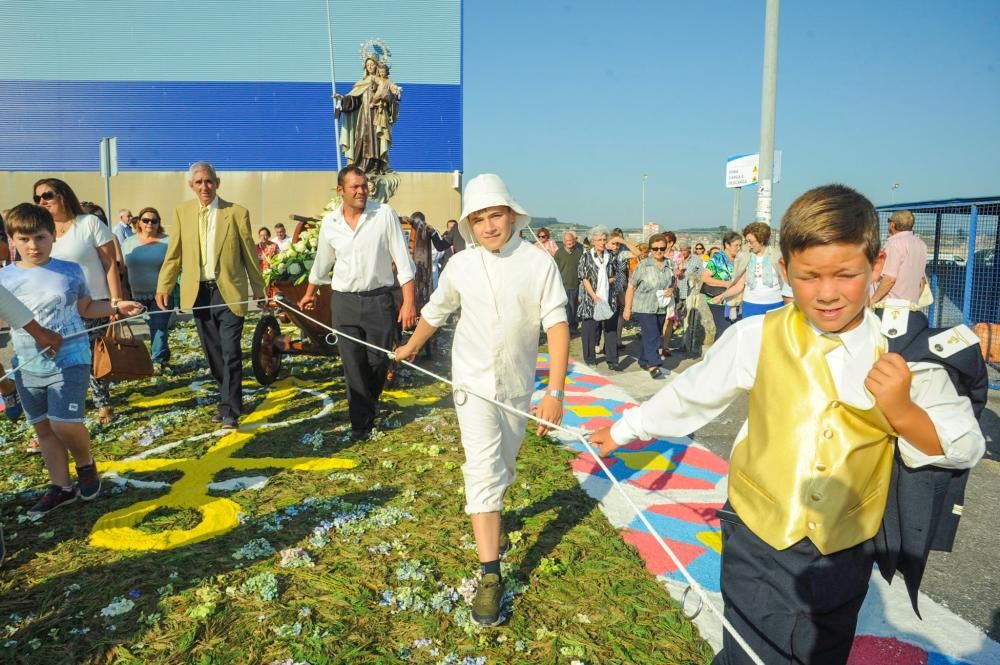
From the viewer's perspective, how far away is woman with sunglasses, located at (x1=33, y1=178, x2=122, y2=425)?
5461mm

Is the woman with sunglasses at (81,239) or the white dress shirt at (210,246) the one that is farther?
the white dress shirt at (210,246)

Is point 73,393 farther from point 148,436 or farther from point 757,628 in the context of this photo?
point 757,628

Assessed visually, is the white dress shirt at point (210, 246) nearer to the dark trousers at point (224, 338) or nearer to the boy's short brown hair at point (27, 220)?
the dark trousers at point (224, 338)

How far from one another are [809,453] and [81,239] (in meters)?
6.10

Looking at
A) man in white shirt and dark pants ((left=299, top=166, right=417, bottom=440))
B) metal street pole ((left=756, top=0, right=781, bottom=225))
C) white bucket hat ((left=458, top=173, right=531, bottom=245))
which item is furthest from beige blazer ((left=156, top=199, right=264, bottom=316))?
metal street pole ((left=756, top=0, right=781, bottom=225))

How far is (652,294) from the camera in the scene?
8.93 metres

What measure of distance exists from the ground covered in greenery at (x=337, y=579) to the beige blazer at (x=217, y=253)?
62.1 inches

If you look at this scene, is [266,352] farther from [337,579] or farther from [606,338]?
[606,338]

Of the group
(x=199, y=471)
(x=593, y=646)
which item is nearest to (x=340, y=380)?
(x=199, y=471)

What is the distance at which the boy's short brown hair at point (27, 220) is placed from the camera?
3.99 metres

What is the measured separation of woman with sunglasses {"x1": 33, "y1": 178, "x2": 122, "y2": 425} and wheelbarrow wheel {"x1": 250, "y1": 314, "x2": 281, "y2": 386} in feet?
5.61

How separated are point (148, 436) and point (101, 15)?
27.8 meters

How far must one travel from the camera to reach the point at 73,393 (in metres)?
4.23

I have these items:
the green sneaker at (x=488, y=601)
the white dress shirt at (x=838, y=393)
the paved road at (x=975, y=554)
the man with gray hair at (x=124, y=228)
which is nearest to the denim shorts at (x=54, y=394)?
the green sneaker at (x=488, y=601)
